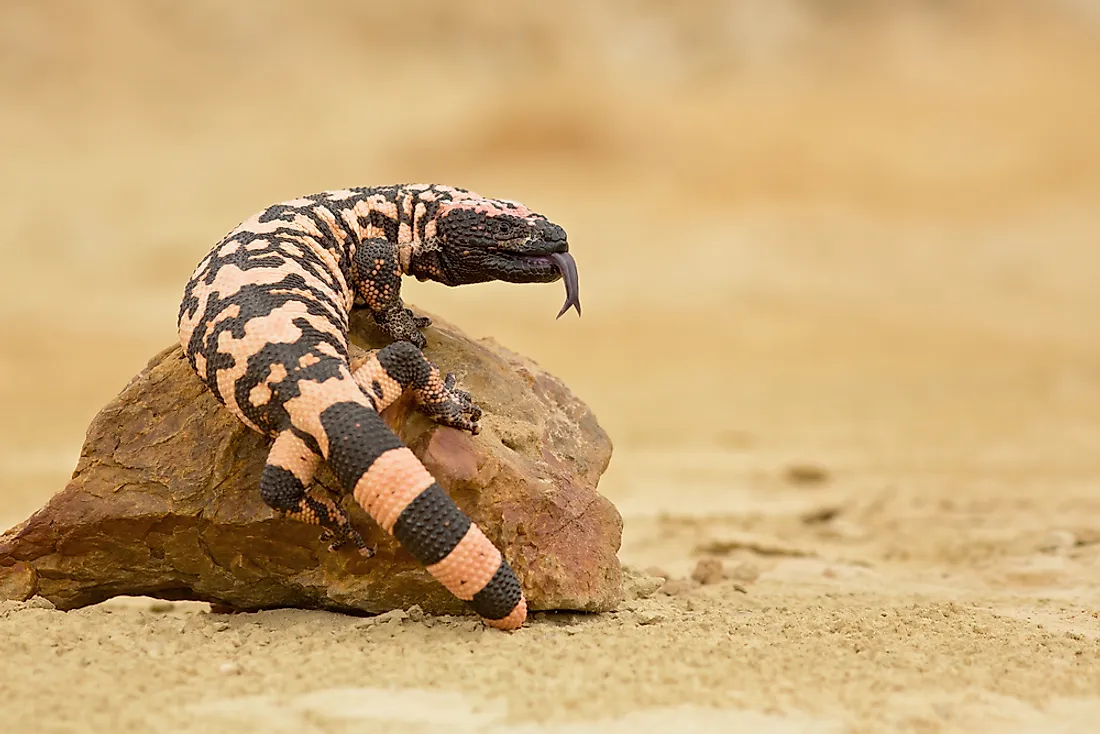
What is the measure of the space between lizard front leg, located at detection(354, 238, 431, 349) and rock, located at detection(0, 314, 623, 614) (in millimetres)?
368

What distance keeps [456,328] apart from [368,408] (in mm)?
1352

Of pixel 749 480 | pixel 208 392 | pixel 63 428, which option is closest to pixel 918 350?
pixel 749 480

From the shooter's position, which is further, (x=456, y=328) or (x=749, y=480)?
(x=749, y=480)

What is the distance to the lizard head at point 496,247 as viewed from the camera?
4.55 m

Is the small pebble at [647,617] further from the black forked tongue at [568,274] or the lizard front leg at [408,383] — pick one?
the black forked tongue at [568,274]

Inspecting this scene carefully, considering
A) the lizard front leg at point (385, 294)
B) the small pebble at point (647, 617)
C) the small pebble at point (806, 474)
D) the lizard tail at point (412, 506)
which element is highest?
the lizard front leg at point (385, 294)

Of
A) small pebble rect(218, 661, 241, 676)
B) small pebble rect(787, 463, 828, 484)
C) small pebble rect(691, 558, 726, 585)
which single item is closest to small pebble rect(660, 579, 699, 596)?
small pebble rect(691, 558, 726, 585)

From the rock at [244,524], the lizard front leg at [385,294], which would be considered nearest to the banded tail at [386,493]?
the rock at [244,524]

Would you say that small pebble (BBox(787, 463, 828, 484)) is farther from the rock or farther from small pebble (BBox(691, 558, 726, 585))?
the rock

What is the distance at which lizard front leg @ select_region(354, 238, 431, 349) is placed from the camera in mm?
4465

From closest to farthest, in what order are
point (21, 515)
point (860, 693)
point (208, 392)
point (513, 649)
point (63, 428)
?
point (860, 693), point (513, 649), point (208, 392), point (21, 515), point (63, 428)

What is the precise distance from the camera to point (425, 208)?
4.79 meters

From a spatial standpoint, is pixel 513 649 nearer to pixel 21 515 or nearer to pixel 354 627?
pixel 354 627

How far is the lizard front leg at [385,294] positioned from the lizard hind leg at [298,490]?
3.15 feet
